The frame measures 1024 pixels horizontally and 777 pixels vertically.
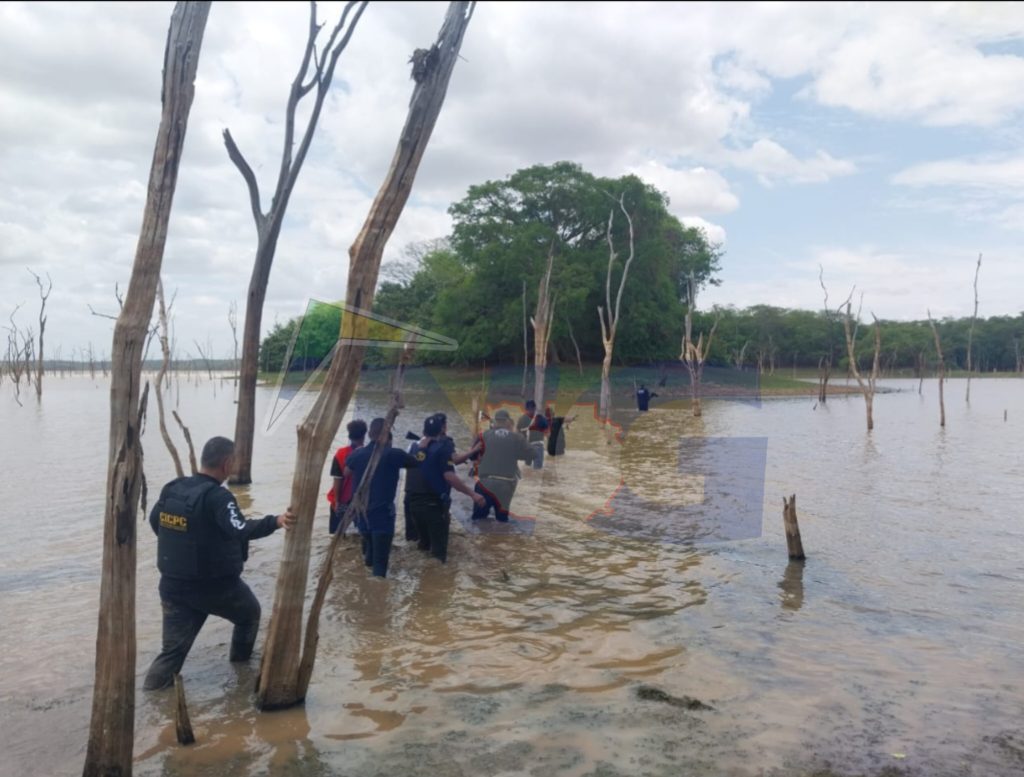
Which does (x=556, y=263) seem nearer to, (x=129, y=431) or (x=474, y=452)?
(x=474, y=452)

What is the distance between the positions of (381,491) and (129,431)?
3.96m

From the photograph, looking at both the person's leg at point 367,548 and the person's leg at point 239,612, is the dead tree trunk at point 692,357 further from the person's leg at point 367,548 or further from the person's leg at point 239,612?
the person's leg at point 239,612

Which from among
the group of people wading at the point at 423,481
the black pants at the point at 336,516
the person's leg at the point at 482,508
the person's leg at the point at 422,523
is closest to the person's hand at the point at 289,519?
the group of people wading at the point at 423,481

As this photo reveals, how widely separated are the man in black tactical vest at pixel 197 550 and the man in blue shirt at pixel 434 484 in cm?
327

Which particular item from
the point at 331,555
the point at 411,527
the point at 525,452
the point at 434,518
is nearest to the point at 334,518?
the point at 411,527

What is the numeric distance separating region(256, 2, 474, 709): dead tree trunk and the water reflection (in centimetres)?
467

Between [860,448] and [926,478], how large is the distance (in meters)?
5.64

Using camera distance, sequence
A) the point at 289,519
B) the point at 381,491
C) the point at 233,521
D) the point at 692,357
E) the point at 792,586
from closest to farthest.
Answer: the point at 289,519
the point at 233,521
the point at 381,491
the point at 792,586
the point at 692,357

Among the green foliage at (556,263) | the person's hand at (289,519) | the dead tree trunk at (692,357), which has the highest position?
the green foliage at (556,263)

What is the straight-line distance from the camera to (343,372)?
192 inches

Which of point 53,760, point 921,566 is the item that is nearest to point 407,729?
point 53,760

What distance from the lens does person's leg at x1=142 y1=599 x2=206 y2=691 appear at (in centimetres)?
539

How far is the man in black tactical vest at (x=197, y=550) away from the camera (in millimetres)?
5258

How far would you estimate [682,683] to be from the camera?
574cm
